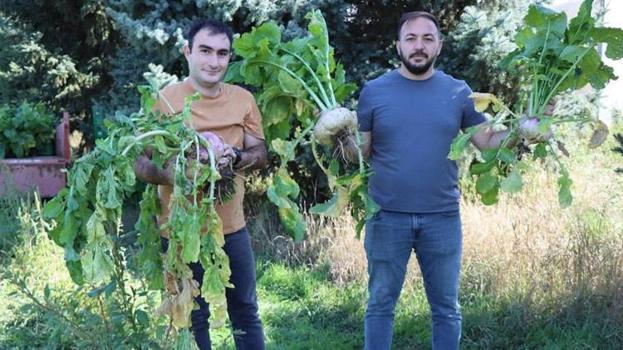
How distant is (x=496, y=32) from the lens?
5828 millimetres

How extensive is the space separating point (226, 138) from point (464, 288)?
244 centimetres

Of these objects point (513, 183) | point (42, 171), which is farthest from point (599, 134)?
point (42, 171)

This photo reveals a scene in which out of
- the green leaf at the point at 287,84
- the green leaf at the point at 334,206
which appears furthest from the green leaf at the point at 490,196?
the green leaf at the point at 287,84

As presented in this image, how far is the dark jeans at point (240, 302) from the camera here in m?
3.10

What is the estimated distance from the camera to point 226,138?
3012 mm

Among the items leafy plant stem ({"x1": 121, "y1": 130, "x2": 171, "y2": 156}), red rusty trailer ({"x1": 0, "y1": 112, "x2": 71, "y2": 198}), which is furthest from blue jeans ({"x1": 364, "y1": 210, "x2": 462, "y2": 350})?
red rusty trailer ({"x1": 0, "y1": 112, "x2": 71, "y2": 198})

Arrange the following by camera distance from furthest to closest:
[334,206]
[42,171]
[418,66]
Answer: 1. [42,171]
2. [418,66]
3. [334,206]

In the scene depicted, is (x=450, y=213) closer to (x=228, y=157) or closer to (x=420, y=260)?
(x=420, y=260)

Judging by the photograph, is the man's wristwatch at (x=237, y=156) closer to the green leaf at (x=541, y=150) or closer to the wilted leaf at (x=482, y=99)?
the wilted leaf at (x=482, y=99)

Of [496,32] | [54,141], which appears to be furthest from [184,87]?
[54,141]

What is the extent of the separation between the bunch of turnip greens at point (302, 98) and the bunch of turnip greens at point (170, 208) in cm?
38

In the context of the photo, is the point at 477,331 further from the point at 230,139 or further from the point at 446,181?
the point at 230,139

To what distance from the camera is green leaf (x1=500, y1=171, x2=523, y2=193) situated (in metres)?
2.62

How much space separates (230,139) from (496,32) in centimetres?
362
